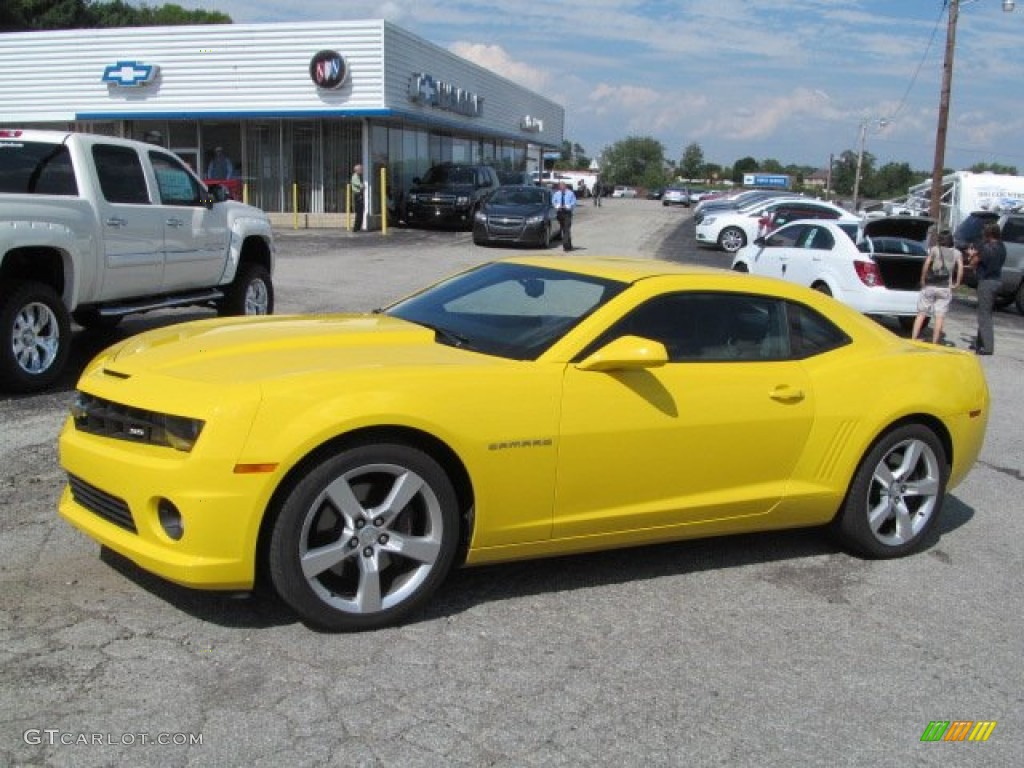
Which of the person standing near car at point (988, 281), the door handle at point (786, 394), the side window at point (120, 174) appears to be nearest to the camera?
the door handle at point (786, 394)

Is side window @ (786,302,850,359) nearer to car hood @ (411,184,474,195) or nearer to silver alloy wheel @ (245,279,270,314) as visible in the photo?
silver alloy wheel @ (245,279,270,314)

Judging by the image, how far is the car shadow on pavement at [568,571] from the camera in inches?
157

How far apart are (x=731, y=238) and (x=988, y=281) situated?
579 inches

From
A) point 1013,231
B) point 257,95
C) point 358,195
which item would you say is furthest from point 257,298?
point 257,95

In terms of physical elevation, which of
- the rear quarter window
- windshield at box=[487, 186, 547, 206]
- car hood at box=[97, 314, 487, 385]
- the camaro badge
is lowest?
the camaro badge

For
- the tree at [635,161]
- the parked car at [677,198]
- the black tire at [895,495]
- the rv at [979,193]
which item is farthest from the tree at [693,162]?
the black tire at [895,495]

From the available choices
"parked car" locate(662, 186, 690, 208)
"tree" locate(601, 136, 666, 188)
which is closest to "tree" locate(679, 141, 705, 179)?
"tree" locate(601, 136, 666, 188)

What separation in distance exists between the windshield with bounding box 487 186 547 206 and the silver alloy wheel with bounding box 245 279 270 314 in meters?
14.4

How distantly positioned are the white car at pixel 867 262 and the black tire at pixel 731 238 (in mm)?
12866

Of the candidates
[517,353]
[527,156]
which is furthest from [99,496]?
[527,156]

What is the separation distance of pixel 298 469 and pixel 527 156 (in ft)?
186

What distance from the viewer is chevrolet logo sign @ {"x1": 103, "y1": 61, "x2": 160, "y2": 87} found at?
29.9 meters

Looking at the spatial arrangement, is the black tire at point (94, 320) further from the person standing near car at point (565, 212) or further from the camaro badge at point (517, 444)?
the person standing near car at point (565, 212)

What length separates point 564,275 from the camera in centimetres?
494
